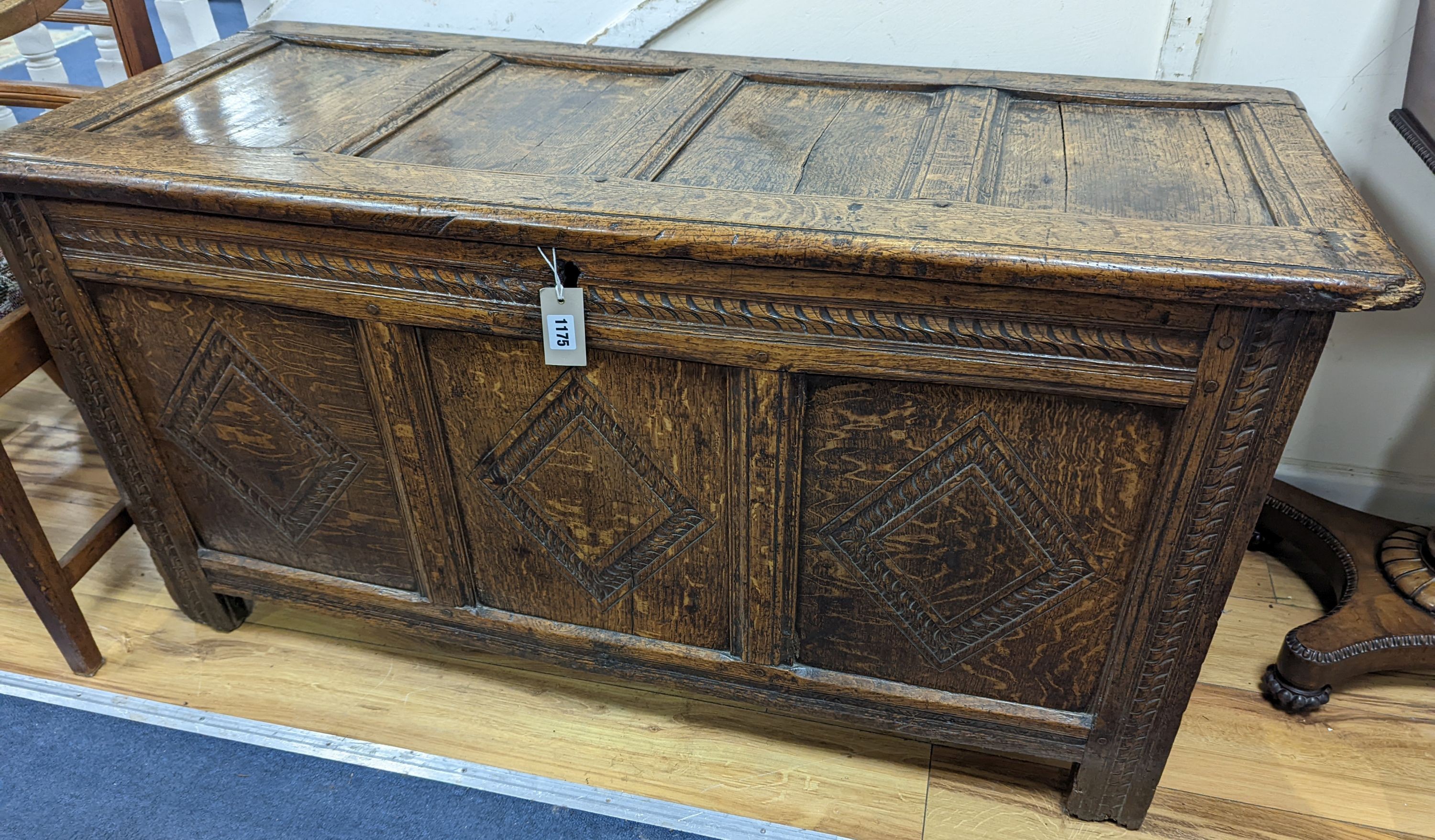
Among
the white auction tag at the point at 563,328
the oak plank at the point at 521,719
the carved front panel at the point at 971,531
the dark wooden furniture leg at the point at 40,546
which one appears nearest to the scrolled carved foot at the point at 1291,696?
the carved front panel at the point at 971,531

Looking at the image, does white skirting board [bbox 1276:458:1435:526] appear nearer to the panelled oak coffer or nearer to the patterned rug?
the panelled oak coffer

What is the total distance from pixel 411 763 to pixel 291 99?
3.40 ft

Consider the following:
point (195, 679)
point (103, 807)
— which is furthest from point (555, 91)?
point (103, 807)

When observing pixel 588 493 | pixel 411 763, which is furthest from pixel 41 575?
pixel 588 493

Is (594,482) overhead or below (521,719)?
overhead

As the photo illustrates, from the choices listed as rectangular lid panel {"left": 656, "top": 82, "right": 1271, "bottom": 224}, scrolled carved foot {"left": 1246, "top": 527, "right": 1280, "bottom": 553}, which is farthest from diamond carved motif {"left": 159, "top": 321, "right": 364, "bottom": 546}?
scrolled carved foot {"left": 1246, "top": 527, "right": 1280, "bottom": 553}

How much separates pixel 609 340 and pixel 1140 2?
1.10 metres

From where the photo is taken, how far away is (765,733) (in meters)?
1.58

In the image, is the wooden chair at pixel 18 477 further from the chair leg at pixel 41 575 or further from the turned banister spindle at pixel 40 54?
Result: the turned banister spindle at pixel 40 54

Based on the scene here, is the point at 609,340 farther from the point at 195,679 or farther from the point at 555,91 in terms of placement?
the point at 195,679

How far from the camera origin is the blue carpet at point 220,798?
4.66 ft

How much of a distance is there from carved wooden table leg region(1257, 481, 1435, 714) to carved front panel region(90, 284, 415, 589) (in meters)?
1.44

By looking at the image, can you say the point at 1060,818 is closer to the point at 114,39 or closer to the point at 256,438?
the point at 256,438

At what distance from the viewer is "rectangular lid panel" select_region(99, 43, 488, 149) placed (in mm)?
1304
